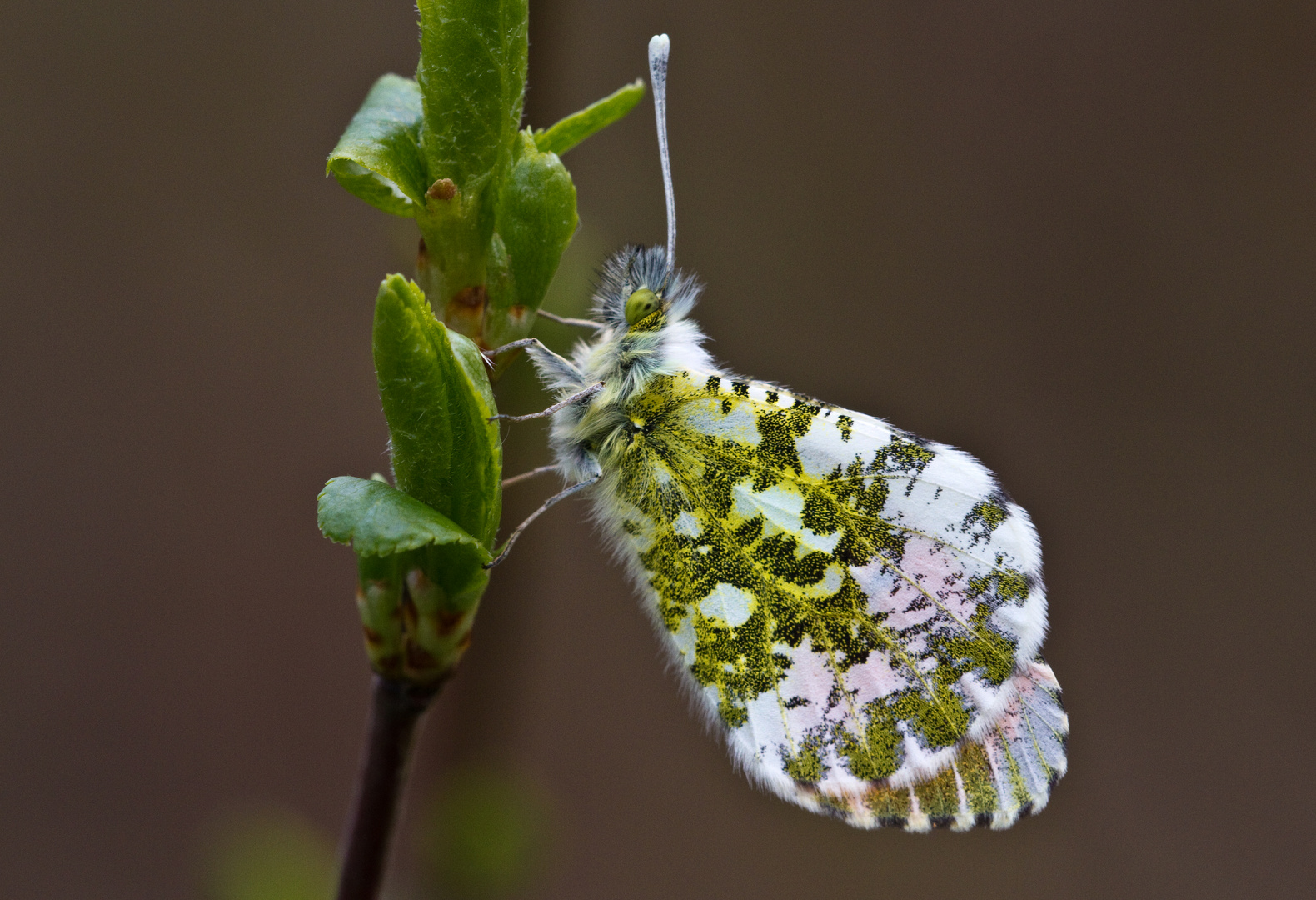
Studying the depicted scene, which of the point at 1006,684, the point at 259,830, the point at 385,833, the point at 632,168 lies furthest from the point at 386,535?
the point at 632,168

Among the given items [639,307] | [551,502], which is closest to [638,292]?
[639,307]

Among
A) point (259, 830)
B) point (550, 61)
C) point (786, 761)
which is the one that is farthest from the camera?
point (259, 830)

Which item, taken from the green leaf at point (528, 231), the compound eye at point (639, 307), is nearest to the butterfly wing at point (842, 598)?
the compound eye at point (639, 307)

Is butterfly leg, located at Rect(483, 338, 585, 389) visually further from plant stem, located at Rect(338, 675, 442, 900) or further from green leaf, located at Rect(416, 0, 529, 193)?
plant stem, located at Rect(338, 675, 442, 900)

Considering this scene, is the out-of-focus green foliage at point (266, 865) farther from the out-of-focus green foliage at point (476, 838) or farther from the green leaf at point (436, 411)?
the green leaf at point (436, 411)

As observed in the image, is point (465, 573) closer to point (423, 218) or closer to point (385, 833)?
point (385, 833)

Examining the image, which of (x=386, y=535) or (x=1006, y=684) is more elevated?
(x=1006, y=684)

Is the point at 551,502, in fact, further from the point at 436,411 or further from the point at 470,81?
the point at 470,81
